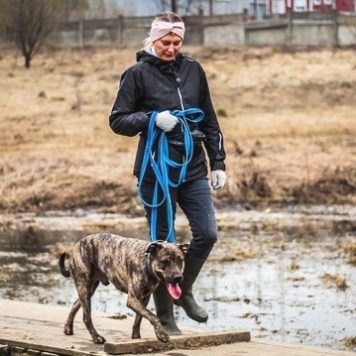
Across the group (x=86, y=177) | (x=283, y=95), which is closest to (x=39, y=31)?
(x=283, y=95)

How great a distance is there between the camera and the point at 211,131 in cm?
1025

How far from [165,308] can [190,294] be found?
7.7 inches

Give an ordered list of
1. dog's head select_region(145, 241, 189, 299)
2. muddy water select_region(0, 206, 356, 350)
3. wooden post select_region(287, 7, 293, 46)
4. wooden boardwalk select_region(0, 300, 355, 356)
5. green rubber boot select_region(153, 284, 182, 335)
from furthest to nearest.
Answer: wooden post select_region(287, 7, 293, 46) < muddy water select_region(0, 206, 356, 350) < green rubber boot select_region(153, 284, 182, 335) < wooden boardwalk select_region(0, 300, 355, 356) < dog's head select_region(145, 241, 189, 299)

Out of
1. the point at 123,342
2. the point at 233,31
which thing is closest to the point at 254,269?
the point at 123,342

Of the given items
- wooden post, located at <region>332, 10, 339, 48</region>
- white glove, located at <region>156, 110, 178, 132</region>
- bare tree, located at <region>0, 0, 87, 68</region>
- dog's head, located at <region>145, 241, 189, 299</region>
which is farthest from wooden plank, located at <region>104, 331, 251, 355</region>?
wooden post, located at <region>332, 10, 339, 48</region>

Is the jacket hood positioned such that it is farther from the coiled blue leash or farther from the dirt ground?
the dirt ground

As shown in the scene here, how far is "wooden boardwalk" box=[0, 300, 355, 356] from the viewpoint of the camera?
363 inches

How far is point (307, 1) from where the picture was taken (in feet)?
215

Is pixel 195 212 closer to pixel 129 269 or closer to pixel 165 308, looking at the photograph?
pixel 165 308

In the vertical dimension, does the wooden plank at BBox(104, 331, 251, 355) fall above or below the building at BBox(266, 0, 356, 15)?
below

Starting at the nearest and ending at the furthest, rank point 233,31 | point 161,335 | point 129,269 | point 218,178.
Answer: point 161,335 → point 129,269 → point 218,178 → point 233,31

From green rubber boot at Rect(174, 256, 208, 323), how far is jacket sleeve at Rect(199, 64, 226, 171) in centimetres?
60

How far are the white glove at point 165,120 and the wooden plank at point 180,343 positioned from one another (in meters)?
1.28

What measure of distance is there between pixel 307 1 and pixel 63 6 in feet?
44.3
